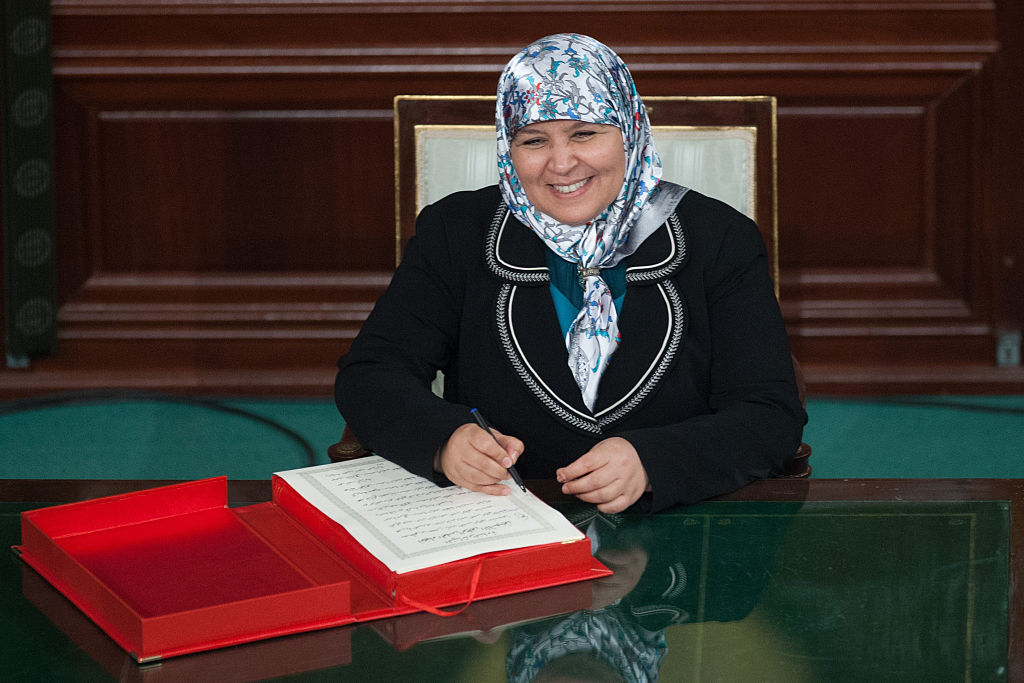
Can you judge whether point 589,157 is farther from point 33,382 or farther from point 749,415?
point 33,382

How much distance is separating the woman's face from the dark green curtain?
229 cm

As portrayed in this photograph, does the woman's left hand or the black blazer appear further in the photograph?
the black blazer

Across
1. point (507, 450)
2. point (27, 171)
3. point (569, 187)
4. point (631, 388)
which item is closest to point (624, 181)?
point (569, 187)

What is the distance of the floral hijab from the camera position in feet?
5.78

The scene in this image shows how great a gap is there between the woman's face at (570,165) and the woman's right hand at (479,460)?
493 millimetres

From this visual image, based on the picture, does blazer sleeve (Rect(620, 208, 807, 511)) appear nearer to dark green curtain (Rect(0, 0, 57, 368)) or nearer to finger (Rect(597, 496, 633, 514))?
finger (Rect(597, 496, 633, 514))

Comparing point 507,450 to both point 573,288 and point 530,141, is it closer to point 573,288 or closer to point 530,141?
point 573,288

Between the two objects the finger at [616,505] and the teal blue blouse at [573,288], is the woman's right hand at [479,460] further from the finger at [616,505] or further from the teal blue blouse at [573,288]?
the teal blue blouse at [573,288]

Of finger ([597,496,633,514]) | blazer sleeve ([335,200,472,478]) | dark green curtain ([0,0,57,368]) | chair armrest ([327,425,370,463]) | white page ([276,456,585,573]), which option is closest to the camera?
white page ([276,456,585,573])

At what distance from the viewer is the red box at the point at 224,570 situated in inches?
40.6

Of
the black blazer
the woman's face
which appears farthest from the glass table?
the woman's face

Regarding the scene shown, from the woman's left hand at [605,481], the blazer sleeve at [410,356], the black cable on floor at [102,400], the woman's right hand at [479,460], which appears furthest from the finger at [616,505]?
the black cable on floor at [102,400]

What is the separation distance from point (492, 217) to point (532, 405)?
324 millimetres

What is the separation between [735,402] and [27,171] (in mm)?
2694
